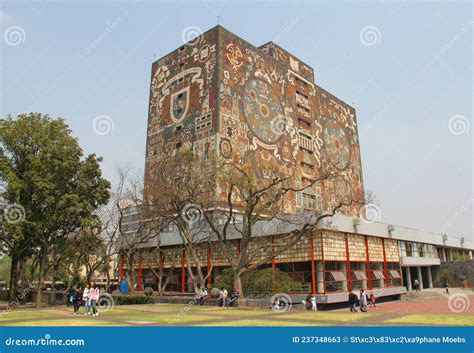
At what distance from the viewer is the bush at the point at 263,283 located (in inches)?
1232

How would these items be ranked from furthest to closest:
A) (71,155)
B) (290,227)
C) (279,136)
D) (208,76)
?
(279,136)
(208,76)
(71,155)
(290,227)

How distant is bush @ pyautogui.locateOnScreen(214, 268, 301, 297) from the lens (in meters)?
31.3

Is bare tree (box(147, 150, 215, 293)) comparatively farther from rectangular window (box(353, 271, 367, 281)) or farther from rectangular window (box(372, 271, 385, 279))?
rectangular window (box(372, 271, 385, 279))

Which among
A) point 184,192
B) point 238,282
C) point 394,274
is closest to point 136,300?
point 238,282

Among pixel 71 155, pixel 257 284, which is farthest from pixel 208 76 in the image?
pixel 257 284

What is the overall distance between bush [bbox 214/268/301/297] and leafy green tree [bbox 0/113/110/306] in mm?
12817

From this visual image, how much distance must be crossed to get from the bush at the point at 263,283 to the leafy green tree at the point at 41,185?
42.1ft

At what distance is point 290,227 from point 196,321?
55.4ft

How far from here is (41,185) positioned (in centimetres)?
3316

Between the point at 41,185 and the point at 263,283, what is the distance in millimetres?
18880

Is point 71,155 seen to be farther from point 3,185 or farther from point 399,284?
point 399,284

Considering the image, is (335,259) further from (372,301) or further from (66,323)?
(66,323)

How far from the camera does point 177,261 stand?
142 feet

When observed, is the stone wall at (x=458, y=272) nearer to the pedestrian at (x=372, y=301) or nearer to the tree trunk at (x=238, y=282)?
the pedestrian at (x=372, y=301)
